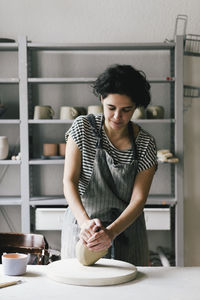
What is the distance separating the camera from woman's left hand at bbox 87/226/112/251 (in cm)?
149

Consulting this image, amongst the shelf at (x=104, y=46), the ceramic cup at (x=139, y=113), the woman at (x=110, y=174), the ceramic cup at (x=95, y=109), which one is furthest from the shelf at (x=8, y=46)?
the woman at (x=110, y=174)

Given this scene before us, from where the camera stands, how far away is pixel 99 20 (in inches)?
141

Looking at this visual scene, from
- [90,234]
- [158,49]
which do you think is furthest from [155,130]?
[90,234]

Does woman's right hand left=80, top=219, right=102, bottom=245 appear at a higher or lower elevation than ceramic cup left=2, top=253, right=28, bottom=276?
higher

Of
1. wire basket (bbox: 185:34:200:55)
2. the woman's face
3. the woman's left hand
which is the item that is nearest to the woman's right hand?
the woman's left hand

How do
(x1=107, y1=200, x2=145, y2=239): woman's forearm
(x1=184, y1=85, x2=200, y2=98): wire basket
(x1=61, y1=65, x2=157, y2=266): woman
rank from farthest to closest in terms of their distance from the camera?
(x1=184, y1=85, x2=200, y2=98): wire basket → (x1=61, y1=65, x2=157, y2=266): woman → (x1=107, y1=200, x2=145, y2=239): woman's forearm

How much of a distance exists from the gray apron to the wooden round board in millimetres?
249

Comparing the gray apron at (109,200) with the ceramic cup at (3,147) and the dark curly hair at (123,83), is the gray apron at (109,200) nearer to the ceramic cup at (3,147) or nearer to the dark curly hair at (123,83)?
the dark curly hair at (123,83)

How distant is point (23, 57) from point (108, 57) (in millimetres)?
749

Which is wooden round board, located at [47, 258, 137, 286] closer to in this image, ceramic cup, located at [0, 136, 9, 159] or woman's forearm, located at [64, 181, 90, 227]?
woman's forearm, located at [64, 181, 90, 227]

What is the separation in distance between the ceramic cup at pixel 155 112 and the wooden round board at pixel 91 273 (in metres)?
1.92

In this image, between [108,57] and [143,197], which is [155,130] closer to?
[108,57]

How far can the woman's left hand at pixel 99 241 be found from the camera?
4.90 feet

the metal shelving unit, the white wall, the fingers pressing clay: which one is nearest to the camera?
the fingers pressing clay
